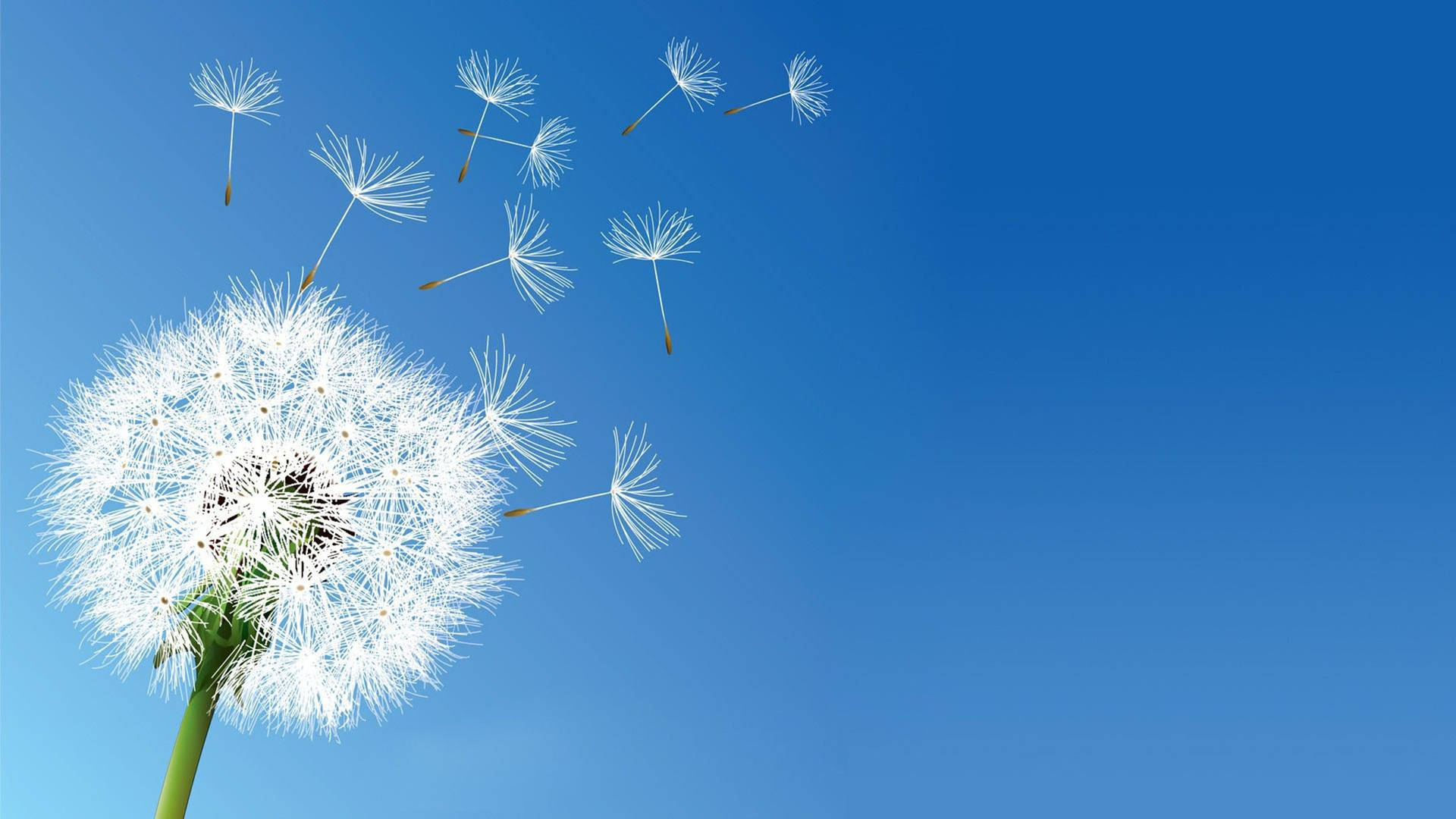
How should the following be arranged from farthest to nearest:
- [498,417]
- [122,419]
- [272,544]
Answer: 1. [498,417]
2. [122,419]
3. [272,544]

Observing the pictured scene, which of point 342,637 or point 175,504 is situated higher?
point 175,504

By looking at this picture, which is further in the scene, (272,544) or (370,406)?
(370,406)

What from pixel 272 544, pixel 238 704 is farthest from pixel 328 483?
pixel 238 704

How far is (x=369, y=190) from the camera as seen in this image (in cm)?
400

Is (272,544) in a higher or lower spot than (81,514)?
lower

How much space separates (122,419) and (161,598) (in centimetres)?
64

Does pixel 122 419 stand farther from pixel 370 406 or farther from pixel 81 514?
pixel 370 406

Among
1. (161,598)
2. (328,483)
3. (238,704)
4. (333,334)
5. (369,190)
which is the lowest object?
(238,704)

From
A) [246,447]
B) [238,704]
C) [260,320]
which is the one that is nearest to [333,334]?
[260,320]

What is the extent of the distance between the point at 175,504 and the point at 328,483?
51cm

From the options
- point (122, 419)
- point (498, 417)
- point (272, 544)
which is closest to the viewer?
point (272, 544)

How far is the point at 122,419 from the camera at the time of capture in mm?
3543

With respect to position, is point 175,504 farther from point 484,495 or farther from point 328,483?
point 484,495

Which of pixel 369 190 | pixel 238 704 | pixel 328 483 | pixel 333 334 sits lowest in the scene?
pixel 238 704
